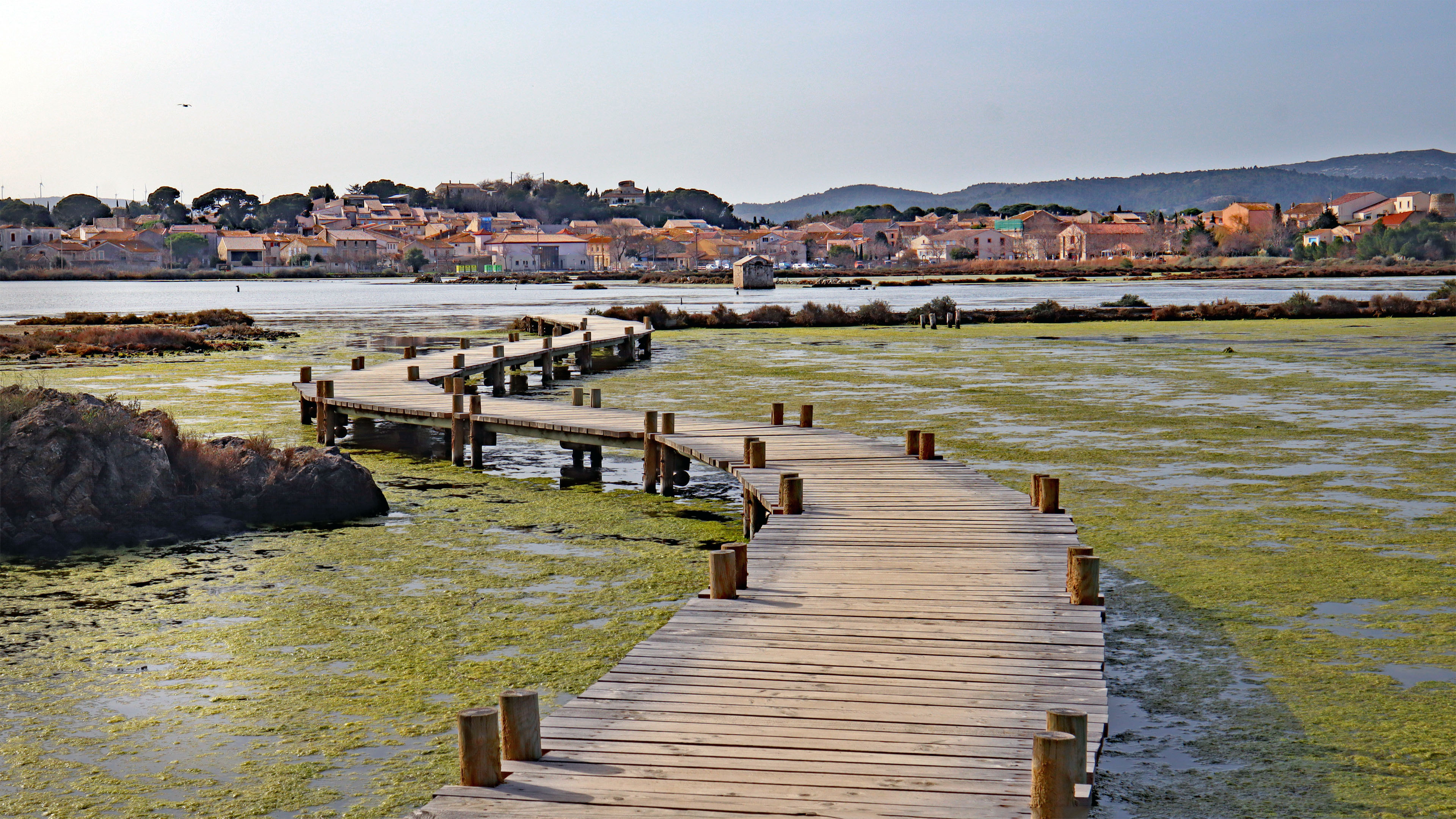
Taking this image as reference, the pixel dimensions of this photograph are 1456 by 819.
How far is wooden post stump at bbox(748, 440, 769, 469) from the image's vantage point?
1300 cm

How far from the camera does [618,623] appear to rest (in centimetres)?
934

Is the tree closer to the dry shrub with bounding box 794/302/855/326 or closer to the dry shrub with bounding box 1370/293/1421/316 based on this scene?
the dry shrub with bounding box 794/302/855/326

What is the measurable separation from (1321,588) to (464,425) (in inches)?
430

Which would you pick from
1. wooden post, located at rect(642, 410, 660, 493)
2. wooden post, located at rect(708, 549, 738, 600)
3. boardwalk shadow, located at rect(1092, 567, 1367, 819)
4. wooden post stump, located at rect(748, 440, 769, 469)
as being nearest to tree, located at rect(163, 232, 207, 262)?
wooden post, located at rect(642, 410, 660, 493)

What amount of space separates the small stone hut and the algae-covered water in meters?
86.6

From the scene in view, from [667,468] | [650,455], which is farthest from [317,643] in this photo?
[650,455]

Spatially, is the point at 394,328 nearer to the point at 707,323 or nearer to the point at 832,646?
the point at 707,323

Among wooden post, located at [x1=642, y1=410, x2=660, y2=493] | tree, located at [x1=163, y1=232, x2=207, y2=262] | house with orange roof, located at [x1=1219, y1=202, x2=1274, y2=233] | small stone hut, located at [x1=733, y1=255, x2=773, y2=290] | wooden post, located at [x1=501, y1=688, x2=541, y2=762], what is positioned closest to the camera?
wooden post, located at [x1=501, y1=688, x2=541, y2=762]

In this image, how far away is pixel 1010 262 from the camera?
6412 inches

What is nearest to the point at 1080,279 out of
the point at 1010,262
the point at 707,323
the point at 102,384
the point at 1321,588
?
the point at 1010,262

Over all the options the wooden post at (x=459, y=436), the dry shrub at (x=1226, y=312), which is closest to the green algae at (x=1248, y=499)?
the wooden post at (x=459, y=436)

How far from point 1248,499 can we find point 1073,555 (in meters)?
6.34

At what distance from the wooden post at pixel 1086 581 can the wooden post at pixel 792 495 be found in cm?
336

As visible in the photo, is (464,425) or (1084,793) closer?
(1084,793)
